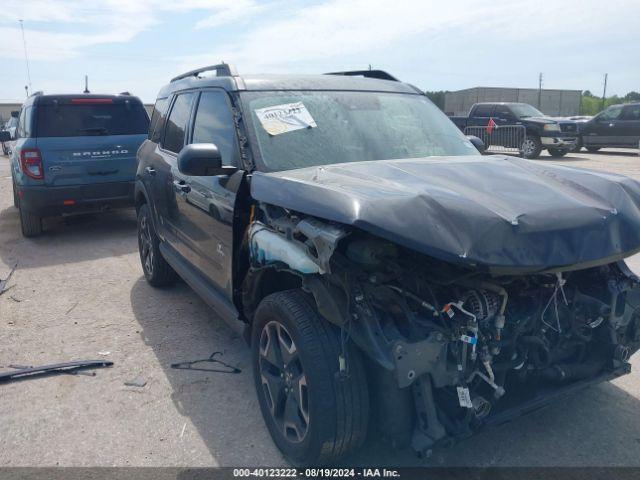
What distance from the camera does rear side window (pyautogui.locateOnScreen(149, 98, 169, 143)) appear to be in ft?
18.0

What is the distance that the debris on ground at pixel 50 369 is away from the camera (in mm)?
4007

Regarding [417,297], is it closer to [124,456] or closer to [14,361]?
[124,456]

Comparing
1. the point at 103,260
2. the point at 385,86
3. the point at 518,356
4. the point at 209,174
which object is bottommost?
the point at 103,260

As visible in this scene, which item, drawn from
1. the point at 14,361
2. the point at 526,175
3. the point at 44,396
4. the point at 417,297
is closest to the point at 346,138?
the point at 526,175

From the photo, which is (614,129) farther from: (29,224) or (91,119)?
(29,224)

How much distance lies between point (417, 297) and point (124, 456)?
6.00 ft

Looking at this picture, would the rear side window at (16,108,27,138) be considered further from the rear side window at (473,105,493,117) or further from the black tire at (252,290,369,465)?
the rear side window at (473,105,493,117)

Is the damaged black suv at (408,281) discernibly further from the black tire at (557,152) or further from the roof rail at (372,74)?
the black tire at (557,152)

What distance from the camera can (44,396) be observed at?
3.77 meters

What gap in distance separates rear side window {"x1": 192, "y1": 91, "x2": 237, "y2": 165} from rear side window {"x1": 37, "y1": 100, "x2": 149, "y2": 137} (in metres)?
4.57

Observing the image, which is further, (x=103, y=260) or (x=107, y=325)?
(x=103, y=260)

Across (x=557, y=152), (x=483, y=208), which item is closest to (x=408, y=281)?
(x=483, y=208)

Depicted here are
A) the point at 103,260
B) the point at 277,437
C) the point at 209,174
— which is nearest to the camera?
the point at 277,437

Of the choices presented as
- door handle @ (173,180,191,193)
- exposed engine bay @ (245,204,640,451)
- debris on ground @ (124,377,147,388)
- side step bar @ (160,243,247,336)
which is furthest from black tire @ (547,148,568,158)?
debris on ground @ (124,377,147,388)
